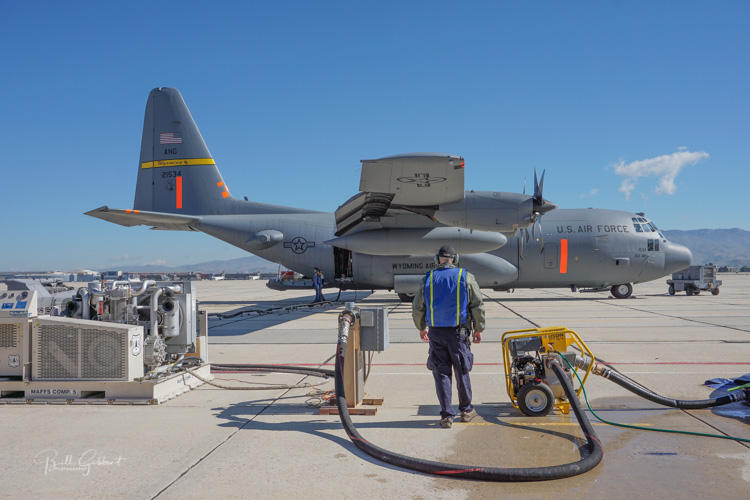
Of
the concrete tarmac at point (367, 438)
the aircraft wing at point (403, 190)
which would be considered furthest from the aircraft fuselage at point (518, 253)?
the concrete tarmac at point (367, 438)

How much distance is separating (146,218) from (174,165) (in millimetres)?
3338

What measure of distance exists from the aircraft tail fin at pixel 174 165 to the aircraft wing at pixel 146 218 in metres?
0.69

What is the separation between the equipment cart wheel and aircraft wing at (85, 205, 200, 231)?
13.7 metres

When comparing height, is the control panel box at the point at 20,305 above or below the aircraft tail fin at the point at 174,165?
below

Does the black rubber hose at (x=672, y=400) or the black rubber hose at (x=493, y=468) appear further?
the black rubber hose at (x=672, y=400)

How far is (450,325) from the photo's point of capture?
17.1ft

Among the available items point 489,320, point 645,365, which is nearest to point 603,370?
point 645,365

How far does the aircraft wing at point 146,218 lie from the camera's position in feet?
55.7

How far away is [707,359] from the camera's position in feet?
27.7

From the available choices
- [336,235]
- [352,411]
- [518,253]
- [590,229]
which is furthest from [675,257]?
[352,411]

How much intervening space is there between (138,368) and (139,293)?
1004 millimetres

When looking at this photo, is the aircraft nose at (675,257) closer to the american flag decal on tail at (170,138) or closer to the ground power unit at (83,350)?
the american flag decal on tail at (170,138)

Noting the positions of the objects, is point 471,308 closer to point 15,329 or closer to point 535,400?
point 535,400

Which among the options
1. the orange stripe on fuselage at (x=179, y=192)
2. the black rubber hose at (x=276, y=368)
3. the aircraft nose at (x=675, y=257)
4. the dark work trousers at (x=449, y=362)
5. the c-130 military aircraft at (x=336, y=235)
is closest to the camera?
the dark work trousers at (x=449, y=362)
